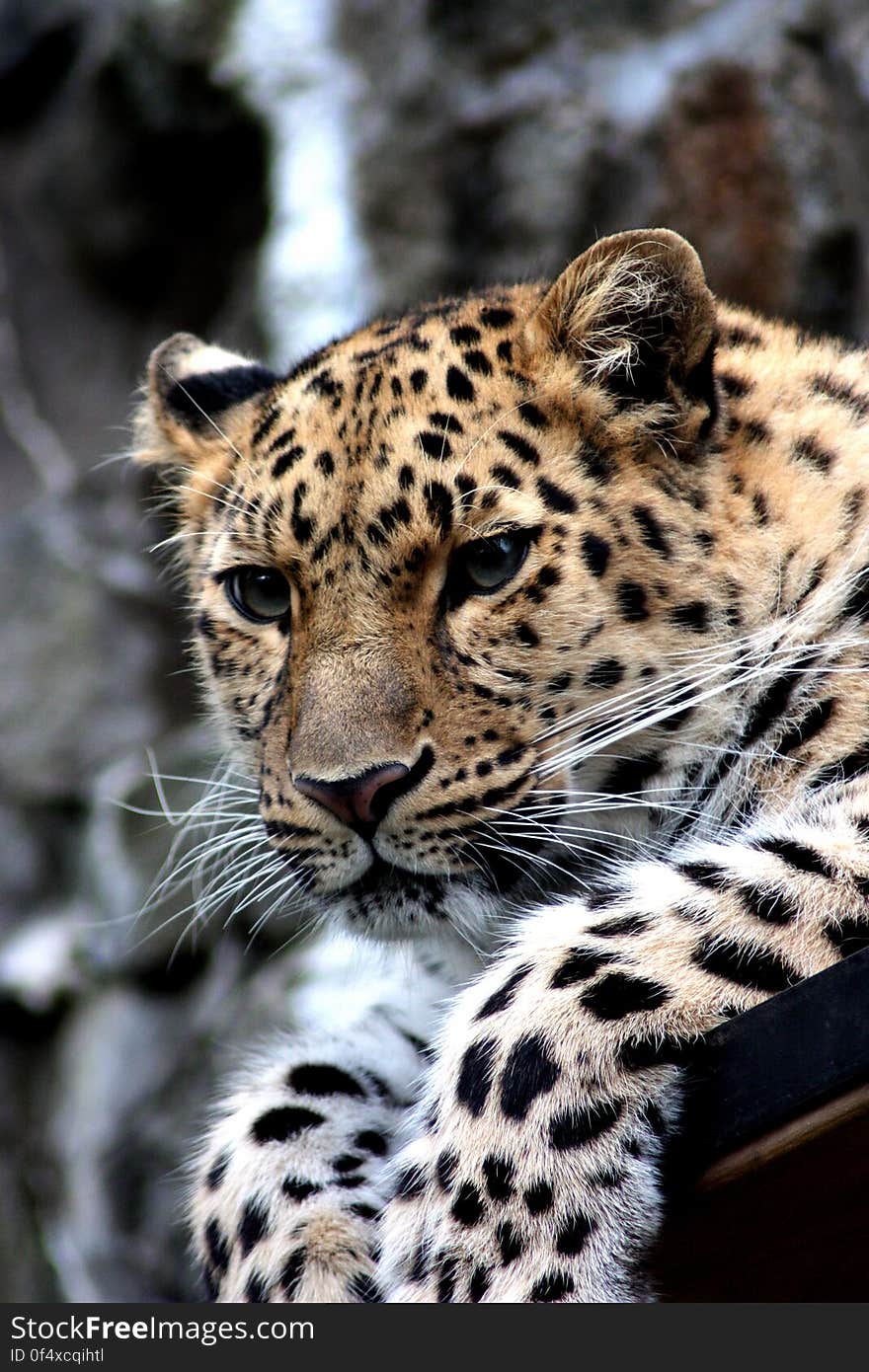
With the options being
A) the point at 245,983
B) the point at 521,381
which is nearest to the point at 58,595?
the point at 245,983

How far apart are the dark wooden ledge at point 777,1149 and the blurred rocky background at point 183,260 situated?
4674 millimetres

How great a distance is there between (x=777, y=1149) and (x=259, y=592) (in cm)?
200

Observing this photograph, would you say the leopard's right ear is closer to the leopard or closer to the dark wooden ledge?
the leopard

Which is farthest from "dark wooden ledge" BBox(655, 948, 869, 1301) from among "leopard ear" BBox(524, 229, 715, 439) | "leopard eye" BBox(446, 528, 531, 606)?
"leopard ear" BBox(524, 229, 715, 439)

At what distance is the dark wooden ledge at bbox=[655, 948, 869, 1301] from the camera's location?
2564 mm

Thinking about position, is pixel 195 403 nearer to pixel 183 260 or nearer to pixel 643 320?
pixel 643 320

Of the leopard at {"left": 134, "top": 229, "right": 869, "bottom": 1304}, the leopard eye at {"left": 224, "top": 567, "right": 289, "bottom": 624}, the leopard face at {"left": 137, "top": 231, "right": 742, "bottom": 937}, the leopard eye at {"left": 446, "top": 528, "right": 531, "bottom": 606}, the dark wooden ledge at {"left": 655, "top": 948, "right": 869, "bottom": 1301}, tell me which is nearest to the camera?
the dark wooden ledge at {"left": 655, "top": 948, "right": 869, "bottom": 1301}

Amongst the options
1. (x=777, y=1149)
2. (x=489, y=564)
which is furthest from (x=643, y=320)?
(x=777, y=1149)

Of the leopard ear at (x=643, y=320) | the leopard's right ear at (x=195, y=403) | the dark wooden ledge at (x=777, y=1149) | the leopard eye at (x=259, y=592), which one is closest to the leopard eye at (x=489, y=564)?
the leopard ear at (x=643, y=320)

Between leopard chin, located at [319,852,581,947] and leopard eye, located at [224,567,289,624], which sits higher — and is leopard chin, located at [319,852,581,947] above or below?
below

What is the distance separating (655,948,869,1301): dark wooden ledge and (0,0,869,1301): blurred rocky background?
467cm

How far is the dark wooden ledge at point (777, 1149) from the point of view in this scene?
101 inches

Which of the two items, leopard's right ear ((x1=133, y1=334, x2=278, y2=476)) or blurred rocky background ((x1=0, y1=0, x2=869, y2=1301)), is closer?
leopard's right ear ((x1=133, y1=334, x2=278, y2=476))

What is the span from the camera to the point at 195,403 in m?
4.61
